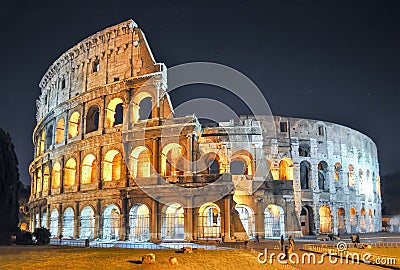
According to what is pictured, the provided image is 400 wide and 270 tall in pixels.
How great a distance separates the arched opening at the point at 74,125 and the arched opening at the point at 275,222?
15.6m

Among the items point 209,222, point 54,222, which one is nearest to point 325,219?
point 209,222

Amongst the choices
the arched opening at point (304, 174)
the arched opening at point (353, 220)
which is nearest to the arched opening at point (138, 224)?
the arched opening at point (304, 174)

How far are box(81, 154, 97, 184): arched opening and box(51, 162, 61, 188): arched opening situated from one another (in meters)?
3.20

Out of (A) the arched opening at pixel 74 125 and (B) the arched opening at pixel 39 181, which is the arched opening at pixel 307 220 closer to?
(A) the arched opening at pixel 74 125

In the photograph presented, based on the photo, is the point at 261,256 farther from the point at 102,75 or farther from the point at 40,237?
the point at 102,75

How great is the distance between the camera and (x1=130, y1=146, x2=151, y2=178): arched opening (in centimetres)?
2623

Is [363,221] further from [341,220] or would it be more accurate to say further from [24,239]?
[24,239]

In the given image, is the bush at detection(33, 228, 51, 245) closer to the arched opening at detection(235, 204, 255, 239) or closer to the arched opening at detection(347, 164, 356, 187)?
the arched opening at detection(235, 204, 255, 239)

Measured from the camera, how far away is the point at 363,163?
3859 centimetres

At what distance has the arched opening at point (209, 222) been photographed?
955 inches

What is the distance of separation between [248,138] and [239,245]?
10.6m

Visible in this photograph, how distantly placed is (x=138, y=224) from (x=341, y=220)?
62.2ft

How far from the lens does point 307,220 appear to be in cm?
3353

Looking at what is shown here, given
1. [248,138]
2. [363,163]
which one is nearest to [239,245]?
[248,138]
